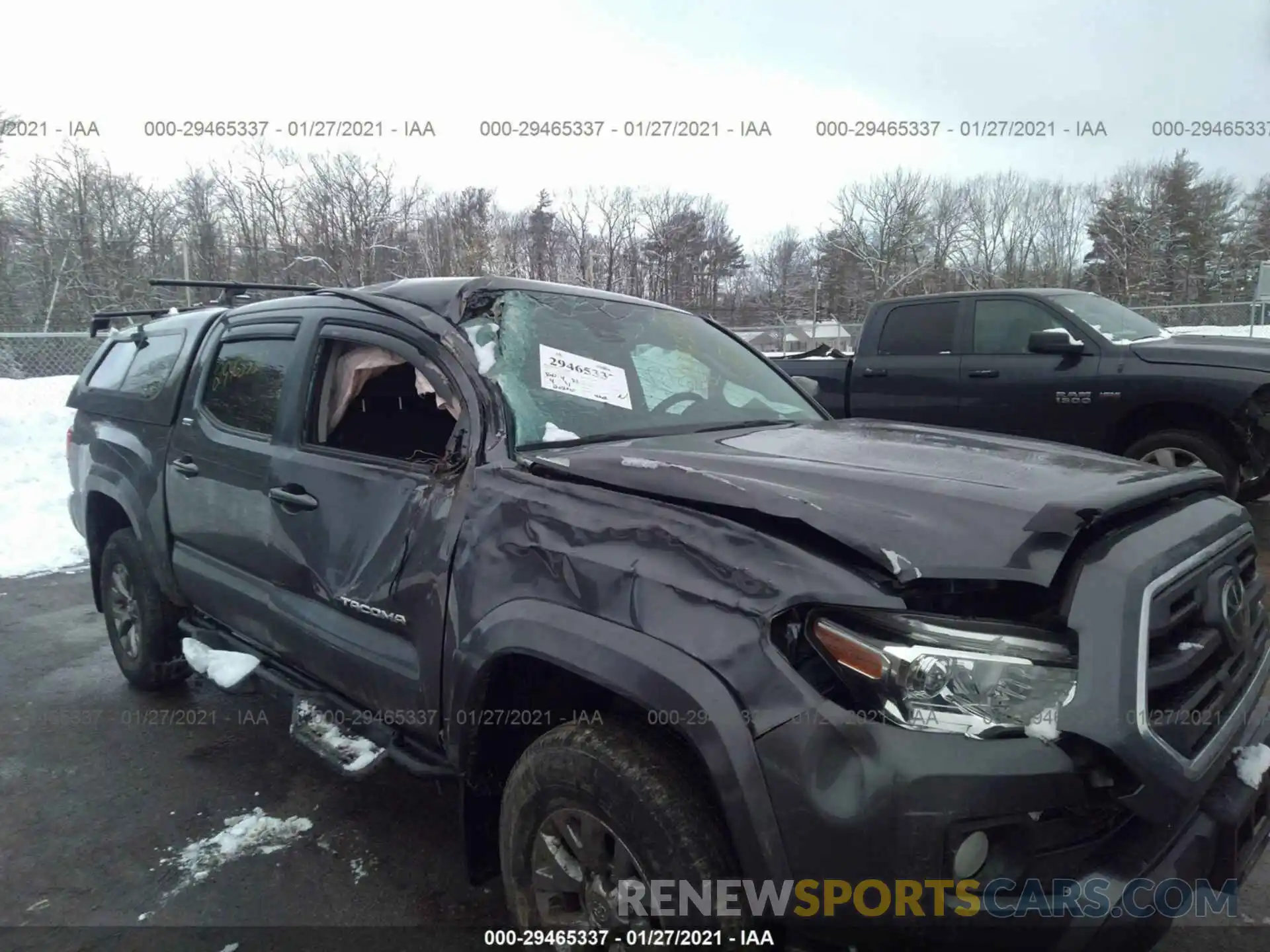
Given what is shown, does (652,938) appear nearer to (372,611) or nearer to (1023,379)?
(372,611)

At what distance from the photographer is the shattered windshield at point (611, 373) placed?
2.50 metres

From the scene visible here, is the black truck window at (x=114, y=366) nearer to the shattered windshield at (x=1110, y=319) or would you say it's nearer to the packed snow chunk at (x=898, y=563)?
the packed snow chunk at (x=898, y=563)

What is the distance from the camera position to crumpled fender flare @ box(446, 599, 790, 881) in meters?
1.55

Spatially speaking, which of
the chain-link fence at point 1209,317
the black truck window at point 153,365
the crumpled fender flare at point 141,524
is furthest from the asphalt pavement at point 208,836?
the chain-link fence at point 1209,317

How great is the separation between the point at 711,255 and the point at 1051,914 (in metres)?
58.4

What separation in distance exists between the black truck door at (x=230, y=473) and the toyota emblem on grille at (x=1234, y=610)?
9.62 ft

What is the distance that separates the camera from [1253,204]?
44969 millimetres

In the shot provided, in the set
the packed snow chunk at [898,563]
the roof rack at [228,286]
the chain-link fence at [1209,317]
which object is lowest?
the packed snow chunk at [898,563]

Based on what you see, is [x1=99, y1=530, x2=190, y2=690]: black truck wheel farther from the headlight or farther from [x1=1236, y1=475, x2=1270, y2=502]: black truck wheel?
[x1=1236, y1=475, x2=1270, y2=502]: black truck wheel

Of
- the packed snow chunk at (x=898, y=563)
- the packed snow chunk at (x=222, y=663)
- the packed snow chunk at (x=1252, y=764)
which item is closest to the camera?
the packed snow chunk at (x=898, y=563)

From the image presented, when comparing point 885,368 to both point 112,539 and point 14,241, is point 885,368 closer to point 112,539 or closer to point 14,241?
point 112,539

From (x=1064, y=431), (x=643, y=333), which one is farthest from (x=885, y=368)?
(x=643, y=333)

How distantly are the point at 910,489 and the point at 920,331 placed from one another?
649 cm

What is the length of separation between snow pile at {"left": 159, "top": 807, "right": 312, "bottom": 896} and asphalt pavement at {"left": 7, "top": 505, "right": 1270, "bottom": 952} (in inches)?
0.9
